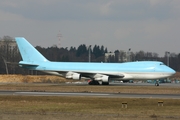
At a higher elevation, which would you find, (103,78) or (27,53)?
(27,53)

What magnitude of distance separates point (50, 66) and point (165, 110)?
4764 cm

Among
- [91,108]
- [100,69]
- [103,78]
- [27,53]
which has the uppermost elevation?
[27,53]

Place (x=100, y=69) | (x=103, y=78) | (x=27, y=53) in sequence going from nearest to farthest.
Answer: (x=103, y=78), (x=100, y=69), (x=27, y=53)

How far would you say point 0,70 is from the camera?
150750mm

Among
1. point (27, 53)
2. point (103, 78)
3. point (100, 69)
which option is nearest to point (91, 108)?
point (103, 78)

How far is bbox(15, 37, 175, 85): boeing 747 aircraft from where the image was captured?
70.5 m

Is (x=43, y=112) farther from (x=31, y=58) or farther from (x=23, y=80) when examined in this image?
(x=23, y=80)

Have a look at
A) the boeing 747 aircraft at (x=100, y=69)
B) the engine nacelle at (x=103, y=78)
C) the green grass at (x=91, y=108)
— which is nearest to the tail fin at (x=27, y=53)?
the boeing 747 aircraft at (x=100, y=69)

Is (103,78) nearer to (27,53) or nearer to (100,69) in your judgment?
(100,69)

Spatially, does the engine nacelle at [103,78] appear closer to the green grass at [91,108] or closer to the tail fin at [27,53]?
the tail fin at [27,53]

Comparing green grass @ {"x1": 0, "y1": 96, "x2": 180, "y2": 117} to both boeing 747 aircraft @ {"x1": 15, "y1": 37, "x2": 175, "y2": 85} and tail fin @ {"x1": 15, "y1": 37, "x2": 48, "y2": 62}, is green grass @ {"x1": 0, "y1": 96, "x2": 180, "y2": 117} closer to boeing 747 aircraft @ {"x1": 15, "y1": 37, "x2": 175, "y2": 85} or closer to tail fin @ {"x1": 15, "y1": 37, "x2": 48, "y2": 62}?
boeing 747 aircraft @ {"x1": 15, "y1": 37, "x2": 175, "y2": 85}

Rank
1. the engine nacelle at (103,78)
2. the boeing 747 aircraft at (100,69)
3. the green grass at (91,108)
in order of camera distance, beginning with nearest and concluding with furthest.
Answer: the green grass at (91,108) < the boeing 747 aircraft at (100,69) < the engine nacelle at (103,78)

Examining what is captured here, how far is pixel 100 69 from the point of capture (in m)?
72.9

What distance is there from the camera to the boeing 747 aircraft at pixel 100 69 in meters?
70.5
